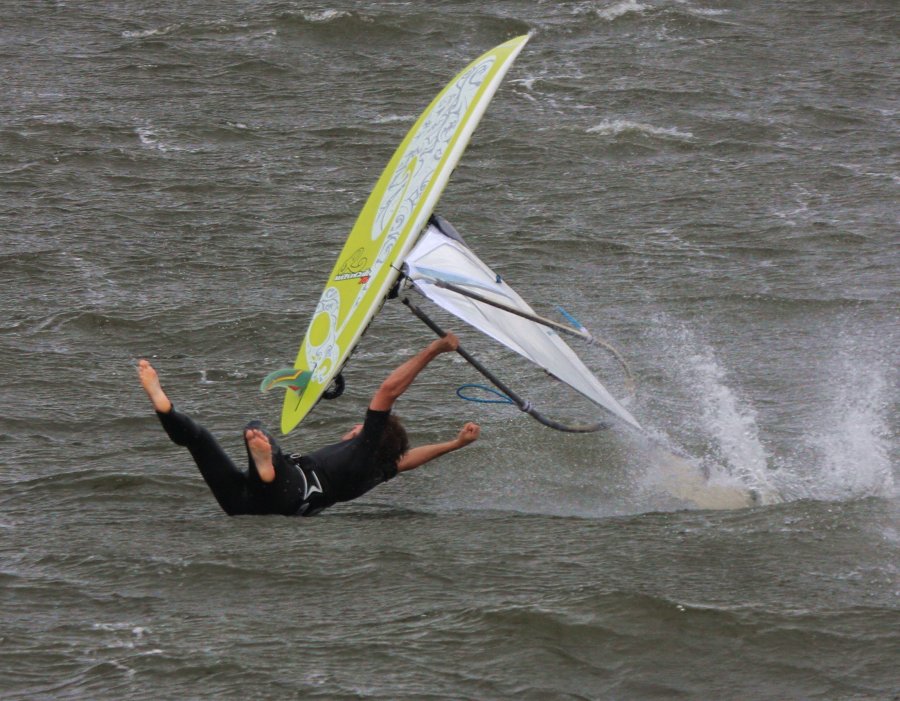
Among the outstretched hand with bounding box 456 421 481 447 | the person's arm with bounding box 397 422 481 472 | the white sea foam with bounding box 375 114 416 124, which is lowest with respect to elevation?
the white sea foam with bounding box 375 114 416 124

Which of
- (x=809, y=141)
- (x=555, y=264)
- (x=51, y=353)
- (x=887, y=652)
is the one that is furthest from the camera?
(x=809, y=141)

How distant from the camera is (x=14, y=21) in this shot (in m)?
20.2

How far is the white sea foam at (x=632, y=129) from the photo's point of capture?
54.4ft

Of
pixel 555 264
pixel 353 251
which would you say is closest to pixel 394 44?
pixel 555 264

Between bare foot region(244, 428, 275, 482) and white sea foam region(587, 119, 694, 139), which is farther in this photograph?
white sea foam region(587, 119, 694, 139)

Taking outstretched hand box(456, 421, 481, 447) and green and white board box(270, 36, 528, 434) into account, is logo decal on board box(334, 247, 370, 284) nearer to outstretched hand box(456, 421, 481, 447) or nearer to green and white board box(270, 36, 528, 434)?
green and white board box(270, 36, 528, 434)

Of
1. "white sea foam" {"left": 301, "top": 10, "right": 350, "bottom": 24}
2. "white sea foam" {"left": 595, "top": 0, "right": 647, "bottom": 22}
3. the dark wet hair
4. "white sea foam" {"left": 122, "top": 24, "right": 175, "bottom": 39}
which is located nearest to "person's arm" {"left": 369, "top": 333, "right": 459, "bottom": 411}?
the dark wet hair

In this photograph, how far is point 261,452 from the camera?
7277 mm

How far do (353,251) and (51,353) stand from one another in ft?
12.6

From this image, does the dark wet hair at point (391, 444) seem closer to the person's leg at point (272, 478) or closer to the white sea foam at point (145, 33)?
the person's leg at point (272, 478)

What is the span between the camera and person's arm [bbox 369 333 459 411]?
7.20 m

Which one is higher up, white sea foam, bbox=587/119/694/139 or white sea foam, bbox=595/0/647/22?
white sea foam, bbox=595/0/647/22

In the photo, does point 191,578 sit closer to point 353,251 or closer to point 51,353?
point 353,251

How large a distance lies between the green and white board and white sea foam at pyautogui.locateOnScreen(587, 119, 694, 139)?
808 cm
